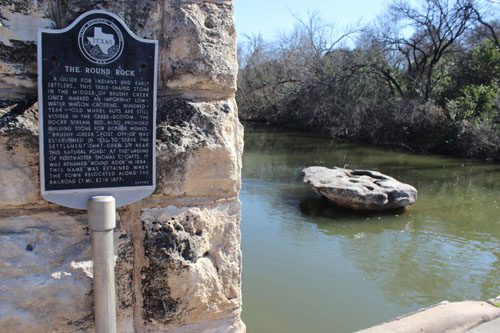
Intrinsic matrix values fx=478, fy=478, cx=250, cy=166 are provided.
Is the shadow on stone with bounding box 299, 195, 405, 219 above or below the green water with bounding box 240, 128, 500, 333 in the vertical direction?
above

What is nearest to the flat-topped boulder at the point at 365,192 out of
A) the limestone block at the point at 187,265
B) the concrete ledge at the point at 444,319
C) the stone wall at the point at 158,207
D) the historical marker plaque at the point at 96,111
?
the concrete ledge at the point at 444,319

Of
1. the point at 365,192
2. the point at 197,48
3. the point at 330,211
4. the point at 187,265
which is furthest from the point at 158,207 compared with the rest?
the point at 330,211

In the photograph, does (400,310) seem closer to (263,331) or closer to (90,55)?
(263,331)

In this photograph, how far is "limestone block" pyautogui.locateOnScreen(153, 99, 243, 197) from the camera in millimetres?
2010

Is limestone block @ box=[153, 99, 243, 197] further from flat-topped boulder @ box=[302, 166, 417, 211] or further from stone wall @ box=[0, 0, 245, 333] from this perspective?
flat-topped boulder @ box=[302, 166, 417, 211]

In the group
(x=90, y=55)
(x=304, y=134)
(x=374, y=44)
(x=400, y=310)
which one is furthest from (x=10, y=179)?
(x=304, y=134)

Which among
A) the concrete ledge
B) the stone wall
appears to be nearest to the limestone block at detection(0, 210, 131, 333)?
the stone wall

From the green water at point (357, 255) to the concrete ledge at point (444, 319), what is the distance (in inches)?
61.1

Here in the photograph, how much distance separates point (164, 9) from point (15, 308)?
4.29 ft

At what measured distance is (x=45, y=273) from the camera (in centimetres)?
183

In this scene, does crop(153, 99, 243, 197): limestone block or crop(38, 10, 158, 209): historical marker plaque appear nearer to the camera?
Result: crop(38, 10, 158, 209): historical marker plaque

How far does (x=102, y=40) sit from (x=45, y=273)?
35.8 inches

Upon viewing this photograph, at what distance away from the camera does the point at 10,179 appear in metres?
1.75

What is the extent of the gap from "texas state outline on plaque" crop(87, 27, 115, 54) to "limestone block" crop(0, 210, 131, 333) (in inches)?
25.7
